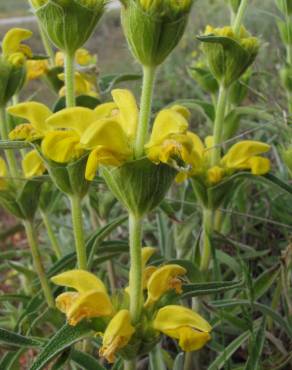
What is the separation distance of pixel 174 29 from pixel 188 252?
741 millimetres

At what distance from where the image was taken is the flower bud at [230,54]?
0.94 metres

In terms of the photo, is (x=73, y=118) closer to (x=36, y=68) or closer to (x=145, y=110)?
(x=145, y=110)

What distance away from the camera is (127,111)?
0.76 meters

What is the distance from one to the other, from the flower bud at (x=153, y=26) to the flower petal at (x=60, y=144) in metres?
0.14

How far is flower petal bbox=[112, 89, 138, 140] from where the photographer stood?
0.74 m

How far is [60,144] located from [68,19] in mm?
173

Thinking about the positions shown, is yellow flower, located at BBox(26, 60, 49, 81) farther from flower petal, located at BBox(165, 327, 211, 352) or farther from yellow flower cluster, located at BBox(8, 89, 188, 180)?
flower petal, located at BBox(165, 327, 211, 352)

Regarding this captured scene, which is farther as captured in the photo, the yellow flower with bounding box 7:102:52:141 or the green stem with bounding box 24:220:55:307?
the green stem with bounding box 24:220:55:307

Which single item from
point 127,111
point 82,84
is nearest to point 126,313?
point 127,111

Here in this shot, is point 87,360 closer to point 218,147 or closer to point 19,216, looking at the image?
point 19,216

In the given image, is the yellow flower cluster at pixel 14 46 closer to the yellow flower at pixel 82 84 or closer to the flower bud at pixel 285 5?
the yellow flower at pixel 82 84

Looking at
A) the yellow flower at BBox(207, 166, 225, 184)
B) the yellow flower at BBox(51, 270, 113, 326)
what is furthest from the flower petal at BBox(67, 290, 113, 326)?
the yellow flower at BBox(207, 166, 225, 184)

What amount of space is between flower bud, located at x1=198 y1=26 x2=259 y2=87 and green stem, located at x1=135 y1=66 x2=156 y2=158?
0.29 m

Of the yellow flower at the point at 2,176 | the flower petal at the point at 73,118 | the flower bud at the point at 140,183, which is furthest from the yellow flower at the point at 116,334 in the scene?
the yellow flower at the point at 2,176
